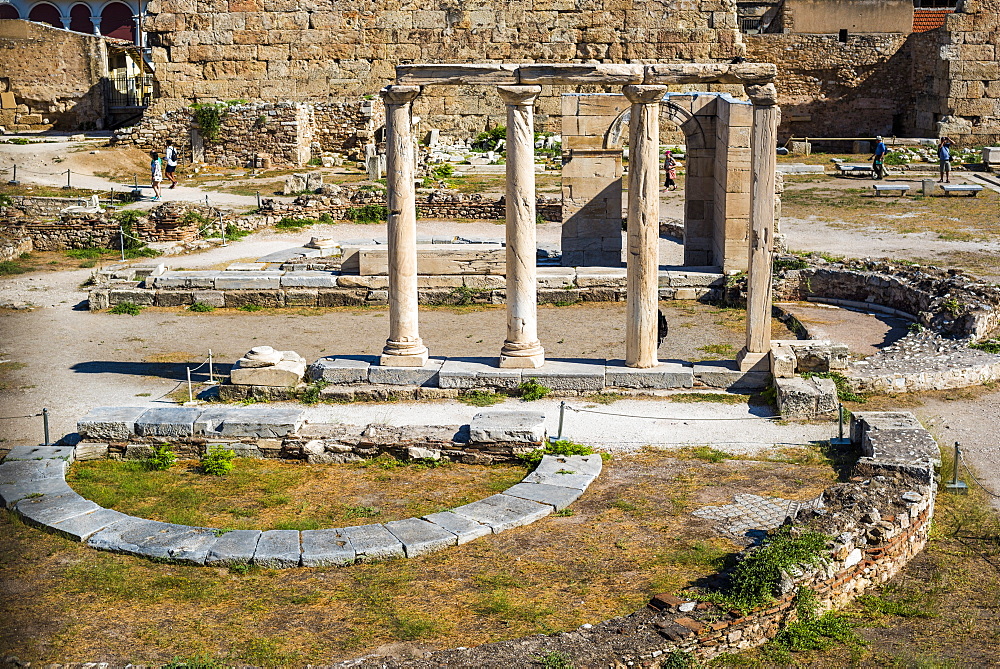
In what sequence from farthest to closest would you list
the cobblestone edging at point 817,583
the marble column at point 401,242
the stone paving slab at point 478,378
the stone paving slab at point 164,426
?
the marble column at point 401,242 < the stone paving slab at point 478,378 < the stone paving slab at point 164,426 < the cobblestone edging at point 817,583

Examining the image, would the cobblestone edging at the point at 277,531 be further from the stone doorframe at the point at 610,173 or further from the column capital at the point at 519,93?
the stone doorframe at the point at 610,173

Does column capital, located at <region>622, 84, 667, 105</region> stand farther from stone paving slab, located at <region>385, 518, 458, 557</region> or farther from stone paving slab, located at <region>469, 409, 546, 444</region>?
stone paving slab, located at <region>385, 518, 458, 557</region>

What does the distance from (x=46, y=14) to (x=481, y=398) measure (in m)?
50.0

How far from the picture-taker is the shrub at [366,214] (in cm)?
2916

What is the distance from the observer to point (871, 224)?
90.1 ft

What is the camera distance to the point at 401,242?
15.3m

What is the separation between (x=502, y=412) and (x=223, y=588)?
14.3 feet

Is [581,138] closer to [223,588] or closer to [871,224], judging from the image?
[871,224]

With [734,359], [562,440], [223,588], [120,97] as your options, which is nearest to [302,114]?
[120,97]

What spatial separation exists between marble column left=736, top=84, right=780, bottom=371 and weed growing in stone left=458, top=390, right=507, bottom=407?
126 inches

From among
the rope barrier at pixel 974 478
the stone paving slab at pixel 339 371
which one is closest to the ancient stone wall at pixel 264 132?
the stone paving slab at pixel 339 371

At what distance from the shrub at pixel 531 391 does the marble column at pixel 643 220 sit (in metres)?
1.31

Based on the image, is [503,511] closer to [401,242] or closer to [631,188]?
[401,242]

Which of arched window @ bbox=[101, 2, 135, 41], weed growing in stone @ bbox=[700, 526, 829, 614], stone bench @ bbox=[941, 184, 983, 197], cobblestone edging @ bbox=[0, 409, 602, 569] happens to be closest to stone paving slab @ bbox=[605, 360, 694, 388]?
cobblestone edging @ bbox=[0, 409, 602, 569]
